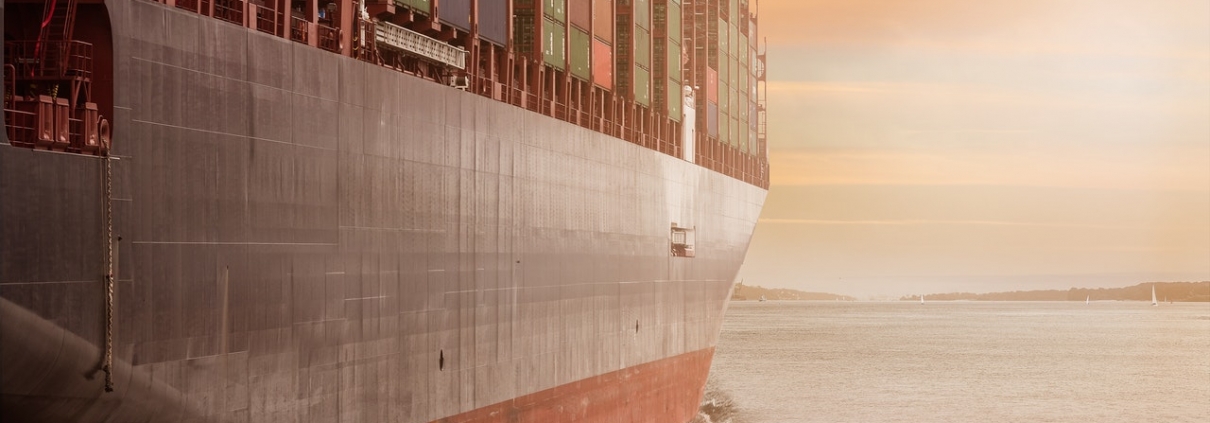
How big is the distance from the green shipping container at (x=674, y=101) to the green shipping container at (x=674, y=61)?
11.1 inches

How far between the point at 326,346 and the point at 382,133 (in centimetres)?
439

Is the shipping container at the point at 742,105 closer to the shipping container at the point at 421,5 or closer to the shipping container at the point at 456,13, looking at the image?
the shipping container at the point at 456,13

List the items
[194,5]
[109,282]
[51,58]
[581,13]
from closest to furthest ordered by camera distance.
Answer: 1. [109,282]
2. [51,58]
3. [194,5]
4. [581,13]

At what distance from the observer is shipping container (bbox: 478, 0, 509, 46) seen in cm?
2970

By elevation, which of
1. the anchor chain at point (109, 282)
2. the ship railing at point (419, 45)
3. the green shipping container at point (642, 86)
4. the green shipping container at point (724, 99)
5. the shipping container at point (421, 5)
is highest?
the green shipping container at point (724, 99)

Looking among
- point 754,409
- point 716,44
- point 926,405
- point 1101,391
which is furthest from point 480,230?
point 1101,391

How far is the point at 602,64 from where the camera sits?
3897cm

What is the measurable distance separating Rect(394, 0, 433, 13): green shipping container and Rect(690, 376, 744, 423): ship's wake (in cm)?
2843

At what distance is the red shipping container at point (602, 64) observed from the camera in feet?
125

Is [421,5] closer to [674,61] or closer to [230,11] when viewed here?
[230,11]

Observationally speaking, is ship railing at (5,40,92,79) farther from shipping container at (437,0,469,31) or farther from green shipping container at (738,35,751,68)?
green shipping container at (738,35,751,68)

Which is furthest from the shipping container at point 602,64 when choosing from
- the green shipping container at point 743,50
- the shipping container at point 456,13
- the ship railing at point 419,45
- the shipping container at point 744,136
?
the green shipping container at point 743,50

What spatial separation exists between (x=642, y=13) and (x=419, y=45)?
1894cm

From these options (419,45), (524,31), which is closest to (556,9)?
(524,31)
